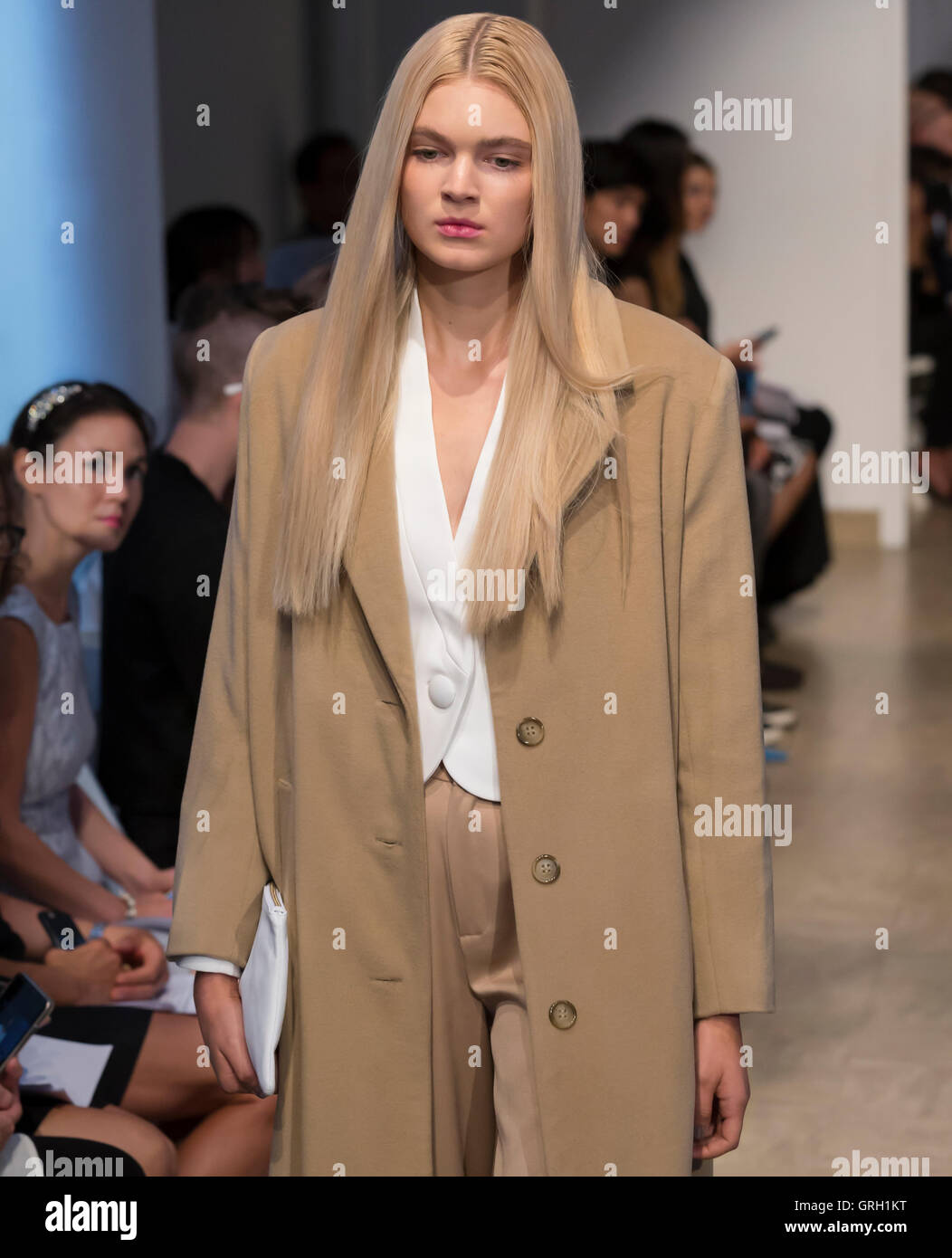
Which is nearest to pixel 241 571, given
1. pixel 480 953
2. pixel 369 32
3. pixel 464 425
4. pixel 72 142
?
pixel 464 425

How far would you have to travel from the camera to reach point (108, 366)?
11.1ft

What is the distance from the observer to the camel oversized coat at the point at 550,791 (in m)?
1.65

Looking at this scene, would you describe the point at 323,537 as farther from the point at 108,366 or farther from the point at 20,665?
the point at 108,366

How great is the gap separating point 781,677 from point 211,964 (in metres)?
4.65

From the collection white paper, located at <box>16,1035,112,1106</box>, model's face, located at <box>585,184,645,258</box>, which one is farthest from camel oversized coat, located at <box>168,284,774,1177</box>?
model's face, located at <box>585,184,645,258</box>

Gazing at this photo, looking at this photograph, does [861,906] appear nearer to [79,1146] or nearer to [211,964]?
[79,1146]

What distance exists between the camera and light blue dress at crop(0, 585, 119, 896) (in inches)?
118

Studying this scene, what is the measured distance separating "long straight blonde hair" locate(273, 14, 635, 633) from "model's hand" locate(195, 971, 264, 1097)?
1.32 feet

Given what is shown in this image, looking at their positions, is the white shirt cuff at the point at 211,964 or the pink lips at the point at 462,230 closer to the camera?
the pink lips at the point at 462,230

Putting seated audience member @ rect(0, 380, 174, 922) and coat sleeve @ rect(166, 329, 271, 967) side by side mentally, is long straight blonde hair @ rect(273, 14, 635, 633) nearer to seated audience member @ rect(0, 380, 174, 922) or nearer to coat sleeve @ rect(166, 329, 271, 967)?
coat sleeve @ rect(166, 329, 271, 967)

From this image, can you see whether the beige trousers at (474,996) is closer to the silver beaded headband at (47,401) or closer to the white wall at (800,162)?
the silver beaded headband at (47,401)

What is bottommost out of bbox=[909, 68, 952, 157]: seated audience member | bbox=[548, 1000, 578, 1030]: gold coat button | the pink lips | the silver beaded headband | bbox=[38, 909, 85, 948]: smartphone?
bbox=[38, 909, 85, 948]: smartphone

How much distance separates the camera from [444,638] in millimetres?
1660

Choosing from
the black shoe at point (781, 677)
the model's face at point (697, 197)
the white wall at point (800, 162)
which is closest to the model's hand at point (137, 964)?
the black shoe at point (781, 677)
